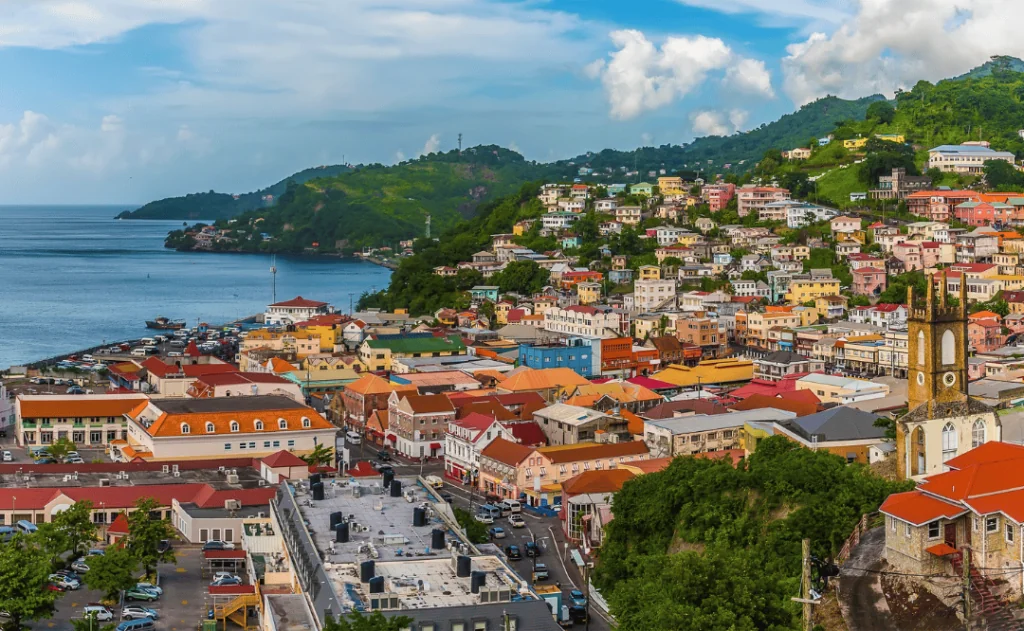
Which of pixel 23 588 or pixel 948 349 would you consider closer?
pixel 23 588

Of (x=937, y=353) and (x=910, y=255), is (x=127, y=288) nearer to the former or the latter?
(x=910, y=255)

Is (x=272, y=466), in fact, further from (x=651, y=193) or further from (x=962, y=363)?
(x=651, y=193)

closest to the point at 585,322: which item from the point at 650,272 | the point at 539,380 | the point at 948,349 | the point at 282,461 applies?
the point at 539,380

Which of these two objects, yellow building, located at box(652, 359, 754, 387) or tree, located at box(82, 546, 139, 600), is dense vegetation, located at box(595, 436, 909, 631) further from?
yellow building, located at box(652, 359, 754, 387)

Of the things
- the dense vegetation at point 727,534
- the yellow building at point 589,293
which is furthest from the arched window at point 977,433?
the yellow building at point 589,293

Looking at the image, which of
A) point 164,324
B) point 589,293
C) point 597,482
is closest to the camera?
point 597,482

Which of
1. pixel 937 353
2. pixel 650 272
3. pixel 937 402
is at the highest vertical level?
pixel 937 353

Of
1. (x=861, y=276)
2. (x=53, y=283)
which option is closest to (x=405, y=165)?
(x=53, y=283)
